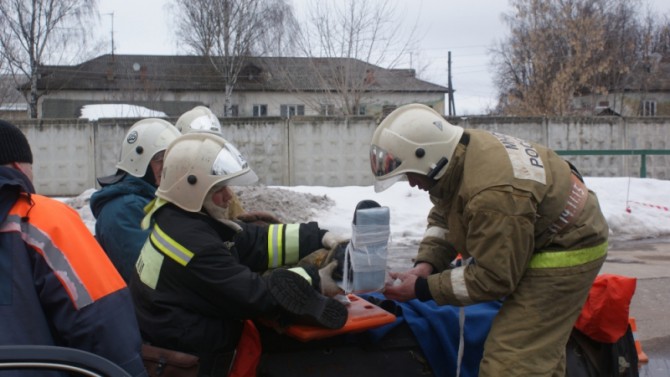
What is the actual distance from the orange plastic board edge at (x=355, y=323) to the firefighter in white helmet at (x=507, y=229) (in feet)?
0.40

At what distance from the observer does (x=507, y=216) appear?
2.76 meters

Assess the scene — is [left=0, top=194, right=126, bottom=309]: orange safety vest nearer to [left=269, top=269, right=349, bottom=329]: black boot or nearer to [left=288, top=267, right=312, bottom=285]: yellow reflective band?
[left=269, top=269, right=349, bottom=329]: black boot

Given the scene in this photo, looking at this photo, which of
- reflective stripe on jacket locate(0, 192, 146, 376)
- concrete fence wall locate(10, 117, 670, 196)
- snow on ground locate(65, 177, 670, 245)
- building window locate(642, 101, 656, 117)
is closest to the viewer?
reflective stripe on jacket locate(0, 192, 146, 376)

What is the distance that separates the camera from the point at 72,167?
61.8ft

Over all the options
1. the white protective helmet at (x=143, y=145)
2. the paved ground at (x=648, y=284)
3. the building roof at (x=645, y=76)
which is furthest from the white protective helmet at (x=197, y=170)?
the building roof at (x=645, y=76)

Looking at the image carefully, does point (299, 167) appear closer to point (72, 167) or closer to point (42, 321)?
point (72, 167)

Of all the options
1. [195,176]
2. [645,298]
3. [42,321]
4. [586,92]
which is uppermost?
[586,92]

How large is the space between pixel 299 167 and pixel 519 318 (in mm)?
16395

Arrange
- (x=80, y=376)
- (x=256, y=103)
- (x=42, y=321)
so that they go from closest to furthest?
(x=80, y=376) < (x=42, y=321) < (x=256, y=103)

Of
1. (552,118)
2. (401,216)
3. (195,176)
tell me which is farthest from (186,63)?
(195,176)

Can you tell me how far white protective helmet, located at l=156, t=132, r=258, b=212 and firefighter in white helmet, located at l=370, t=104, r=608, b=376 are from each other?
664 mm

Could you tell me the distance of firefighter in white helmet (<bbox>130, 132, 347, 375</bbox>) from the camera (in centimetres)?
285

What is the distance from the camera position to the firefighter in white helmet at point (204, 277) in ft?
9.35

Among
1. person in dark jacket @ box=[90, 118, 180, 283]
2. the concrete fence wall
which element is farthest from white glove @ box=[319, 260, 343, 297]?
the concrete fence wall
